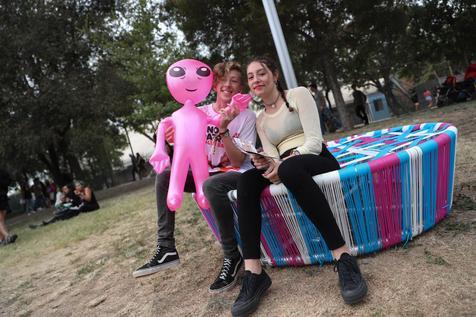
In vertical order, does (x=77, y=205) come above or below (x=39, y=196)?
below

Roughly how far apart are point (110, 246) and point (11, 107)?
11.0m

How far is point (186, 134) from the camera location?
2.84m

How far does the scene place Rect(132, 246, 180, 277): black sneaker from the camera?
2891mm

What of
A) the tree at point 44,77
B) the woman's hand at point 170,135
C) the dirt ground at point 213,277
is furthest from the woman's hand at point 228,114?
the tree at point 44,77

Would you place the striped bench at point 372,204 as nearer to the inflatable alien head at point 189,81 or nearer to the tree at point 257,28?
the inflatable alien head at point 189,81

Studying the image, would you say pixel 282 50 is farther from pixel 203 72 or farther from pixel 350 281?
pixel 350 281

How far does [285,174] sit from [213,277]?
1.13m

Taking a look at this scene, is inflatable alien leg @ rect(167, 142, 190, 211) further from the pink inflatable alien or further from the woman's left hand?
the woman's left hand

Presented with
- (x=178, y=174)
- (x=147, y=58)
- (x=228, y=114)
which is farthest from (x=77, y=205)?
(x=228, y=114)

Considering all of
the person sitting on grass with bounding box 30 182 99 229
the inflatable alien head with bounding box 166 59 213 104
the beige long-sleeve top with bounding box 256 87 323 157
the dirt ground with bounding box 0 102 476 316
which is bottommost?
the dirt ground with bounding box 0 102 476 316

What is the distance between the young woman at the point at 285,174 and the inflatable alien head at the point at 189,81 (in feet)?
1.48

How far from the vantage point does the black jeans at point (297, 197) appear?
7.13ft

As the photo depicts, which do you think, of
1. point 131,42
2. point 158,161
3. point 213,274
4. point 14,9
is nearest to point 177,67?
point 158,161

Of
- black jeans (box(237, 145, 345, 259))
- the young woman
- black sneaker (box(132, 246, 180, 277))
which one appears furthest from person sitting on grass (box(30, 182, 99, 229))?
black jeans (box(237, 145, 345, 259))
